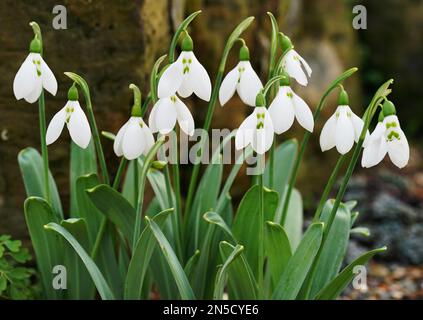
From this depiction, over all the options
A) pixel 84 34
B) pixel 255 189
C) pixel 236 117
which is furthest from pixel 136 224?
pixel 236 117

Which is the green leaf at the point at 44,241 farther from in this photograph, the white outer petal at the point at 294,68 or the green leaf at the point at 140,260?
the white outer petal at the point at 294,68

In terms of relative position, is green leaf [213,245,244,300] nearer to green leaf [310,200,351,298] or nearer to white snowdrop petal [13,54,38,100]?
green leaf [310,200,351,298]

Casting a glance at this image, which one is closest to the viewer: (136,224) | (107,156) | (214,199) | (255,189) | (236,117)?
(136,224)

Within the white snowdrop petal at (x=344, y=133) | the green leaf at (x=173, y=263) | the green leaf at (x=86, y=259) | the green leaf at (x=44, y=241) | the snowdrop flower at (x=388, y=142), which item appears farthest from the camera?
the green leaf at (x=44, y=241)

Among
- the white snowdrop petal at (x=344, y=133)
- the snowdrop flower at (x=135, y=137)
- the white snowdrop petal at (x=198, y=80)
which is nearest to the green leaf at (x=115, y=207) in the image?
the snowdrop flower at (x=135, y=137)

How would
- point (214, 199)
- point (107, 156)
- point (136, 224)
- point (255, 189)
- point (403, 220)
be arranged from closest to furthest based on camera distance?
point (136, 224) → point (255, 189) → point (214, 199) → point (107, 156) → point (403, 220)

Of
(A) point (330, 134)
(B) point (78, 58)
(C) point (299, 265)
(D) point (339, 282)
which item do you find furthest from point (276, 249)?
(B) point (78, 58)
